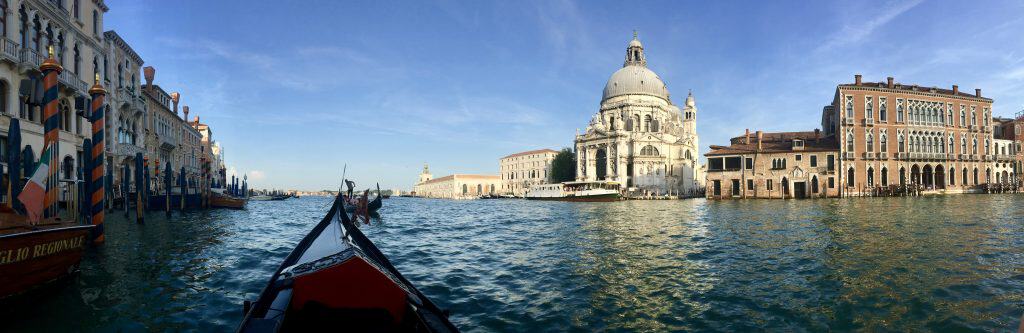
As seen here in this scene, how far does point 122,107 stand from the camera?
21.0 meters

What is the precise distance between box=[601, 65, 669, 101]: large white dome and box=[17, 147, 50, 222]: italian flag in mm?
55900

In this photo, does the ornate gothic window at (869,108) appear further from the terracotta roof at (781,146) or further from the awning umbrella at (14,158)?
Answer: the awning umbrella at (14,158)

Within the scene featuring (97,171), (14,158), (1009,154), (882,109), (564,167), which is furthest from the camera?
(564,167)

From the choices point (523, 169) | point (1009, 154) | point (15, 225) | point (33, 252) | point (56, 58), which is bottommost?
point (33, 252)

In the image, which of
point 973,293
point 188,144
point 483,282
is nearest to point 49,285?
point 483,282

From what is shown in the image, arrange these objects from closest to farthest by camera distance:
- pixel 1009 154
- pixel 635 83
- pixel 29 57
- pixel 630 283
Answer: pixel 630 283 < pixel 29 57 < pixel 1009 154 < pixel 635 83

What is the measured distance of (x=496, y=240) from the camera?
460 inches

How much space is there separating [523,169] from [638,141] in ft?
122

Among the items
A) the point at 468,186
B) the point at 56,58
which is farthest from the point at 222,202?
the point at 468,186

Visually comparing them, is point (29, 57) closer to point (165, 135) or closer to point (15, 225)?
point (15, 225)

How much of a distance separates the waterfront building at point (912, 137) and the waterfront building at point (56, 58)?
43.8m

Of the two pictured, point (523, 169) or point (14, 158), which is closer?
point (14, 158)

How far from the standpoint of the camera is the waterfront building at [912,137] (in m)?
36.1

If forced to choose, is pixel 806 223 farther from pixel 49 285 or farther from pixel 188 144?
pixel 188 144
